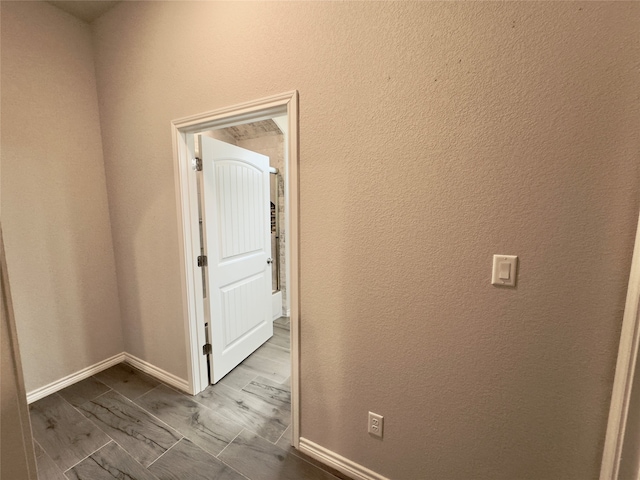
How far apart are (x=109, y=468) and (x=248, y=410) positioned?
0.75 meters

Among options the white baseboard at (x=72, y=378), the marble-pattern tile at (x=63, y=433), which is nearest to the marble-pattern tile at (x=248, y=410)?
the marble-pattern tile at (x=63, y=433)

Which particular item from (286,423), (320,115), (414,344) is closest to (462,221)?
(414,344)

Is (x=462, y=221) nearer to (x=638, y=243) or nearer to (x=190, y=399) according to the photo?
(x=638, y=243)

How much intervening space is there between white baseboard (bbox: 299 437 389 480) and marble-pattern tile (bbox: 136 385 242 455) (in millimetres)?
460

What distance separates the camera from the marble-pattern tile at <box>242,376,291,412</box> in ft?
6.10

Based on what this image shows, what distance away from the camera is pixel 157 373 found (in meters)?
2.11

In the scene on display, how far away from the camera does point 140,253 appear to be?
2.02 meters

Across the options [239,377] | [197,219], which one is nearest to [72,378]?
[239,377]

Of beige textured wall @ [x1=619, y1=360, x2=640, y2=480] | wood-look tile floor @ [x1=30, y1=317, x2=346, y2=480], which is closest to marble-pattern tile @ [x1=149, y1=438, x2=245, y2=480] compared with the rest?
wood-look tile floor @ [x1=30, y1=317, x2=346, y2=480]

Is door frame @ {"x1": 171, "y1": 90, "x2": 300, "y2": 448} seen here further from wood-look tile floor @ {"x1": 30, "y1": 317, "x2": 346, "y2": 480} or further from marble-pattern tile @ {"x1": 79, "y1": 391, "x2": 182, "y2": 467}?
marble-pattern tile @ {"x1": 79, "y1": 391, "x2": 182, "y2": 467}

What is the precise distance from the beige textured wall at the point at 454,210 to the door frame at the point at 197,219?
0.06 metres

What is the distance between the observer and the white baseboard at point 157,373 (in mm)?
1965

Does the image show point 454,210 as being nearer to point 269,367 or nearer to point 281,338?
point 269,367

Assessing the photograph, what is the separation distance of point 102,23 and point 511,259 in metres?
2.99
